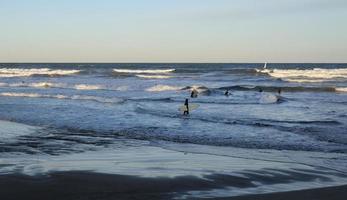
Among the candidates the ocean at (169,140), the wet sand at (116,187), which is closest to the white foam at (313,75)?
the ocean at (169,140)

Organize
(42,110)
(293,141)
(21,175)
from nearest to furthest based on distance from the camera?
(21,175) < (293,141) < (42,110)

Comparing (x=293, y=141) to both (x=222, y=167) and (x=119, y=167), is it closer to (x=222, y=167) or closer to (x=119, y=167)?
(x=222, y=167)

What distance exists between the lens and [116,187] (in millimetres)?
7363

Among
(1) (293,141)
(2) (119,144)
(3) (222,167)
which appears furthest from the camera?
(1) (293,141)

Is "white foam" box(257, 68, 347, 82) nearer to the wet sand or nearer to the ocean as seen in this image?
the ocean

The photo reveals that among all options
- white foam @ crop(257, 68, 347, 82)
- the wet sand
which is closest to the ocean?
the wet sand

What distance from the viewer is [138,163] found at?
9.40 m

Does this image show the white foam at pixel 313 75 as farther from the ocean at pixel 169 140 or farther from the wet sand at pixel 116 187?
the wet sand at pixel 116 187

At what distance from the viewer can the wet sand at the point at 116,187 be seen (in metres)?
6.91

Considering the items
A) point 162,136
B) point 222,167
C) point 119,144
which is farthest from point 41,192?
point 162,136

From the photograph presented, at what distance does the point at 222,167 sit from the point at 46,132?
20.4 feet

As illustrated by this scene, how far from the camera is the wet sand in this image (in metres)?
6.91

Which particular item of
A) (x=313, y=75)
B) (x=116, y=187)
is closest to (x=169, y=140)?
(x=116, y=187)

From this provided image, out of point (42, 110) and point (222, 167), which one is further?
point (42, 110)
